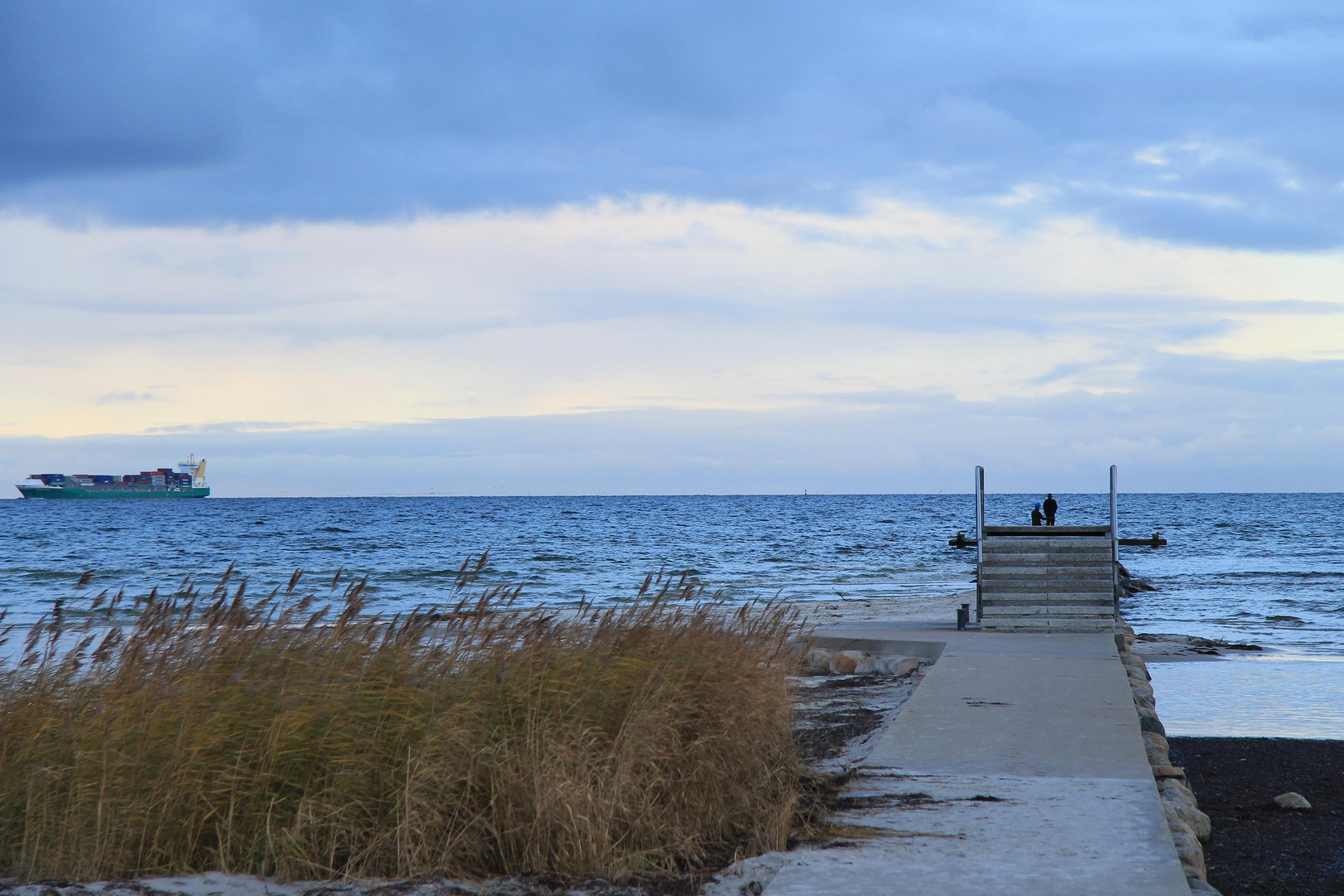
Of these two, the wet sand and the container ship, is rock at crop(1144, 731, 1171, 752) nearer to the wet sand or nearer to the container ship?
the wet sand

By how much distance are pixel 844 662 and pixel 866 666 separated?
11.2 inches

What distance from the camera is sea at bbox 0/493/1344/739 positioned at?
1330cm

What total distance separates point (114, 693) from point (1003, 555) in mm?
11994

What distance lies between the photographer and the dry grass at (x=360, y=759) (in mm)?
4824

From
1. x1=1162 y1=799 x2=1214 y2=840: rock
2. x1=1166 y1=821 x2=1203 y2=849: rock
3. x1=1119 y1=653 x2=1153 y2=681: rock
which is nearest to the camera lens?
x1=1166 y1=821 x2=1203 y2=849: rock

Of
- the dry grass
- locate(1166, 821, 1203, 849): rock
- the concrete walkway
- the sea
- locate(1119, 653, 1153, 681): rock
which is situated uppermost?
the dry grass

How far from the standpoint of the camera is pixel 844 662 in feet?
41.2

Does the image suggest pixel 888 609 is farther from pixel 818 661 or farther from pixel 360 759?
pixel 360 759

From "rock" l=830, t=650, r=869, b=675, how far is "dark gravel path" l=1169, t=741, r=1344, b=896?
380 cm

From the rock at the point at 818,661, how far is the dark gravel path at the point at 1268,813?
4.18 m

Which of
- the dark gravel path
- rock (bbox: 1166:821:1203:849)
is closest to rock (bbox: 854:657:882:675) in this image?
the dark gravel path

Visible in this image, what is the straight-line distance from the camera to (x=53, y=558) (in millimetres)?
39938

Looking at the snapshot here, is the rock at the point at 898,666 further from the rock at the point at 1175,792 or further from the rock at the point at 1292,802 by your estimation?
the rock at the point at 1175,792

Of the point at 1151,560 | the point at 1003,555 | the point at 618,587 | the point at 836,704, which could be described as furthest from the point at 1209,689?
the point at 1151,560
